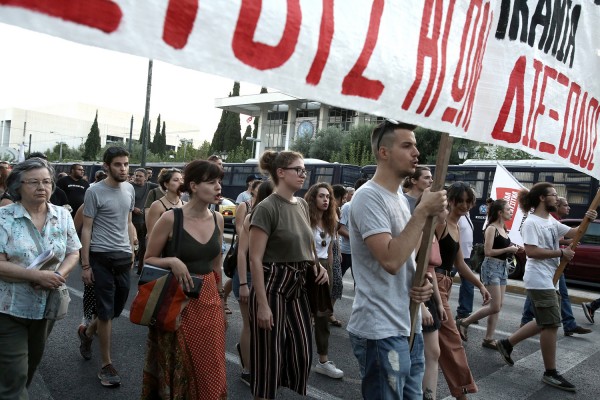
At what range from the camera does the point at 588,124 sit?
3.14 meters

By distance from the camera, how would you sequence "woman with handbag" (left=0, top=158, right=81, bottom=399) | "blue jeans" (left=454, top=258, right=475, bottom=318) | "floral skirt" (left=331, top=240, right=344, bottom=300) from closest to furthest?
"woman with handbag" (left=0, top=158, right=81, bottom=399), "floral skirt" (left=331, top=240, right=344, bottom=300), "blue jeans" (left=454, top=258, right=475, bottom=318)

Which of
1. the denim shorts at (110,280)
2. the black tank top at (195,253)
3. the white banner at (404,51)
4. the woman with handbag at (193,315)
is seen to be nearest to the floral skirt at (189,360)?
the woman with handbag at (193,315)

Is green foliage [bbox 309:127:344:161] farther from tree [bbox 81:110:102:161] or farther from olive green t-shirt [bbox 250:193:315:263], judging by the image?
olive green t-shirt [bbox 250:193:315:263]

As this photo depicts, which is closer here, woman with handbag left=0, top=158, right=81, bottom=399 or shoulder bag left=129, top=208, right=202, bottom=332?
woman with handbag left=0, top=158, right=81, bottom=399

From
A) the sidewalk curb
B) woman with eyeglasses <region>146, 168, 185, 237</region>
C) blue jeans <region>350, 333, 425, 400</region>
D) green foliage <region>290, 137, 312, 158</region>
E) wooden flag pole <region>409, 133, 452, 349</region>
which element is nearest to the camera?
wooden flag pole <region>409, 133, 452, 349</region>

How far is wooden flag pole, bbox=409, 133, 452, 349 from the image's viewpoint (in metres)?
2.20

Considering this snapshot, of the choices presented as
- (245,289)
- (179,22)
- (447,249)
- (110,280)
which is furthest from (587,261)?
(179,22)

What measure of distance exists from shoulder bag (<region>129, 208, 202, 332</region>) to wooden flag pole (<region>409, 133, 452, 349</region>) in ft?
4.24

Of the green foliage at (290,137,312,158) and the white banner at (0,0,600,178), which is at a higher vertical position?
the green foliage at (290,137,312,158)

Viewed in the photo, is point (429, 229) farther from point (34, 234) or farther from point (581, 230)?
point (581, 230)

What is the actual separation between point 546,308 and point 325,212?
220cm

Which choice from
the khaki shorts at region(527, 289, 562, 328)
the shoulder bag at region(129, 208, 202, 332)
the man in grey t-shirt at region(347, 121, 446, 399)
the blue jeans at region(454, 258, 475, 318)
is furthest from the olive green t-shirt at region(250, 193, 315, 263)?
the blue jeans at region(454, 258, 475, 318)

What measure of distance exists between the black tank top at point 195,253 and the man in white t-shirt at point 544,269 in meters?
2.98

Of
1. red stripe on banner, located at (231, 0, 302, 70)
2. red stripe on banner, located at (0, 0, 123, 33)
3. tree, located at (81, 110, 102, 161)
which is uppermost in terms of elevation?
tree, located at (81, 110, 102, 161)
